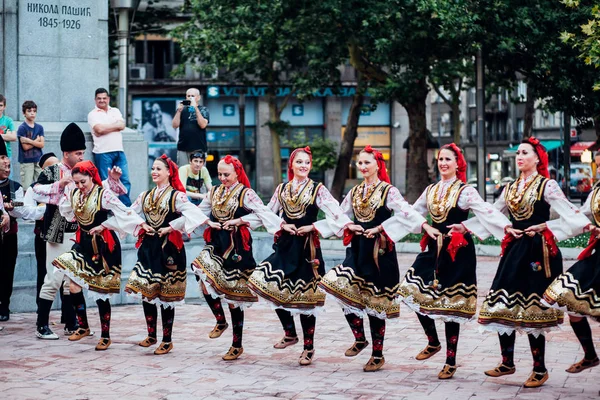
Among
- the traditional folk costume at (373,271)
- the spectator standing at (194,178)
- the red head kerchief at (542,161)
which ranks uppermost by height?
the red head kerchief at (542,161)

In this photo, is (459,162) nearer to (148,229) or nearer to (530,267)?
(530,267)

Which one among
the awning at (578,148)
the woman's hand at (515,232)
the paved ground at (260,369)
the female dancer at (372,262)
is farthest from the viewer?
the awning at (578,148)

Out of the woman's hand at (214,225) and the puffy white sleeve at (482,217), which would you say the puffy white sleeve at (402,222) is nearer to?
the puffy white sleeve at (482,217)

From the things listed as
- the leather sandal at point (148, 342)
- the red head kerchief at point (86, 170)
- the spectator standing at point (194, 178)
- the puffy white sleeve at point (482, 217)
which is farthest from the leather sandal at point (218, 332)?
the spectator standing at point (194, 178)

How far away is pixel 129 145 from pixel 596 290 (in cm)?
999

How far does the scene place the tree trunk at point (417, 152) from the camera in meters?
31.2

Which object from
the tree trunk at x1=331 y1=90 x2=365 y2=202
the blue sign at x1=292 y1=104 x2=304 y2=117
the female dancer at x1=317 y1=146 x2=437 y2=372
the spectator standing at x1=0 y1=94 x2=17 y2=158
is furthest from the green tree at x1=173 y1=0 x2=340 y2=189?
the female dancer at x1=317 y1=146 x2=437 y2=372

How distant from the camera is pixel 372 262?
996 centimetres

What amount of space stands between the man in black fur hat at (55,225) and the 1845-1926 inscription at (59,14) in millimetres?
4952

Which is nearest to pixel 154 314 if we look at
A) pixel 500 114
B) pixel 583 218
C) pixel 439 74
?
pixel 583 218

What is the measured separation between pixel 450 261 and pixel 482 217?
50 cm

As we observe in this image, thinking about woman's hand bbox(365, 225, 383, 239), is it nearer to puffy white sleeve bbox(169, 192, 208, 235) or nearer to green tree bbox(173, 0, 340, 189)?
puffy white sleeve bbox(169, 192, 208, 235)

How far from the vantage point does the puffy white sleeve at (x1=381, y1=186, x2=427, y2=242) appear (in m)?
9.71

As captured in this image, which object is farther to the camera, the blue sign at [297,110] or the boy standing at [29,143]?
the blue sign at [297,110]
